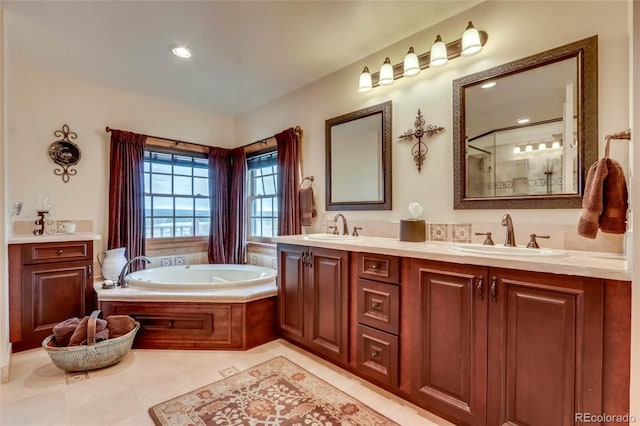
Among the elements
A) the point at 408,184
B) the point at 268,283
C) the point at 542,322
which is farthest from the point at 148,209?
the point at 542,322

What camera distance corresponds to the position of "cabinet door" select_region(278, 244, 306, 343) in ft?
7.81

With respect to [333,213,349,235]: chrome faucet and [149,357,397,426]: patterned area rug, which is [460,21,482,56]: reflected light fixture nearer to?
[333,213,349,235]: chrome faucet

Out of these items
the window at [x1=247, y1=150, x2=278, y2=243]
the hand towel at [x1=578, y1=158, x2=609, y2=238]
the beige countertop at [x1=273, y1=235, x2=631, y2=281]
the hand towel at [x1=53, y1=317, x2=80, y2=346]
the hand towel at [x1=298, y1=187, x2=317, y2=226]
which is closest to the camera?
the beige countertop at [x1=273, y1=235, x2=631, y2=281]

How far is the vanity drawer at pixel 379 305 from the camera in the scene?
5.82 ft

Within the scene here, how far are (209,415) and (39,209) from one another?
2.63 metres

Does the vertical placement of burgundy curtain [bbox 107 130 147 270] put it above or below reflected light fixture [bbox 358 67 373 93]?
below

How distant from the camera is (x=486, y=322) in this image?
140 cm

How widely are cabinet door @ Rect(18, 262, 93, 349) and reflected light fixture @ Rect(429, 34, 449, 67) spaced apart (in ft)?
10.8

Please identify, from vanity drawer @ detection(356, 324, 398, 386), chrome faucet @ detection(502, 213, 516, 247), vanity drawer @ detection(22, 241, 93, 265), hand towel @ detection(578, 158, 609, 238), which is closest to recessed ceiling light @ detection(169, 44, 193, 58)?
vanity drawer @ detection(22, 241, 93, 265)

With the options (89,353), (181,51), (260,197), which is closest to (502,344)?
(89,353)

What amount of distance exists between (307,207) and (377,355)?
155 cm

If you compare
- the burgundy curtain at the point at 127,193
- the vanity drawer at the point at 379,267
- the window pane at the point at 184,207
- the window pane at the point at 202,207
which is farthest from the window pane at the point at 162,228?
the vanity drawer at the point at 379,267

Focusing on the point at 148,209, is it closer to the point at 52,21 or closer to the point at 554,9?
the point at 52,21

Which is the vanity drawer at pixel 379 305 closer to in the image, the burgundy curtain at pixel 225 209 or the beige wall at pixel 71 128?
the burgundy curtain at pixel 225 209
